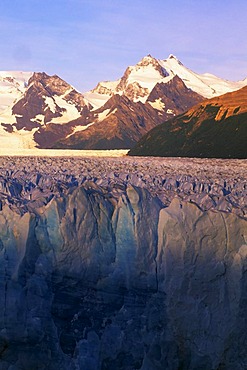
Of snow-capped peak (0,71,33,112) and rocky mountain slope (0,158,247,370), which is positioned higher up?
snow-capped peak (0,71,33,112)

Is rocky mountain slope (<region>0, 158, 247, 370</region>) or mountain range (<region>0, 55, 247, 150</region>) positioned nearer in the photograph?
rocky mountain slope (<region>0, 158, 247, 370</region>)

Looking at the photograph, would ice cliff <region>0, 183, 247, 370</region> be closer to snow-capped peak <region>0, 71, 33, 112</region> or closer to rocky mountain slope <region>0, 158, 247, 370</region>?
rocky mountain slope <region>0, 158, 247, 370</region>

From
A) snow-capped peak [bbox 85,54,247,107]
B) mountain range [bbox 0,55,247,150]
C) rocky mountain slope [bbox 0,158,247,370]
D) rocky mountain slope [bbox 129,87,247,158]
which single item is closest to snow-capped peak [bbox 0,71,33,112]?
mountain range [bbox 0,55,247,150]

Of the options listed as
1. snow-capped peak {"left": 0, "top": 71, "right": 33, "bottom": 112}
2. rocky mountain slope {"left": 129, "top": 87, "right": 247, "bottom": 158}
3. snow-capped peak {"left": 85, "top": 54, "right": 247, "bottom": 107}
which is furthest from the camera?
snow-capped peak {"left": 0, "top": 71, "right": 33, "bottom": 112}

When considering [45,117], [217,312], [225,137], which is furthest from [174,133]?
[45,117]

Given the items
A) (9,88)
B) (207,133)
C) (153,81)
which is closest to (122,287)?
(207,133)

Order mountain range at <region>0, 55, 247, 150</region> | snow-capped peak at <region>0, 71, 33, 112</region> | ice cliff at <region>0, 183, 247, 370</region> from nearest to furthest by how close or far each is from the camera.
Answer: ice cliff at <region>0, 183, 247, 370</region> < mountain range at <region>0, 55, 247, 150</region> < snow-capped peak at <region>0, 71, 33, 112</region>

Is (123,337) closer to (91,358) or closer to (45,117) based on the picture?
(91,358)

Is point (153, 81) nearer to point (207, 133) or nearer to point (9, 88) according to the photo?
point (9, 88)
